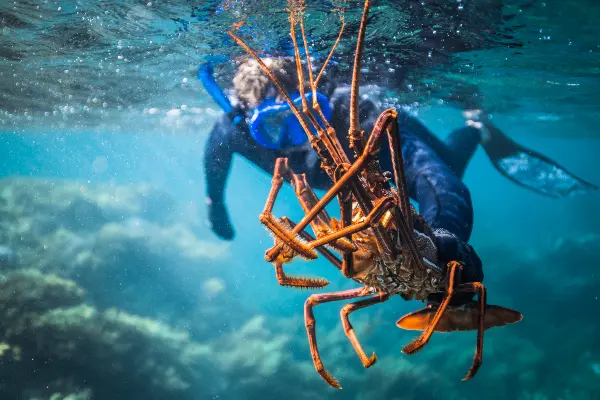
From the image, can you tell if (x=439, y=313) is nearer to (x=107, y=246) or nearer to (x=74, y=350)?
(x=74, y=350)

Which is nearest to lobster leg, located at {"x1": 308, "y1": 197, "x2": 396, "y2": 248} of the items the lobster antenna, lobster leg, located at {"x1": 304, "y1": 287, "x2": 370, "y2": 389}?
the lobster antenna

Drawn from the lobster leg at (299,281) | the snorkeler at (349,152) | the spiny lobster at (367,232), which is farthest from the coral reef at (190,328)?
the lobster leg at (299,281)

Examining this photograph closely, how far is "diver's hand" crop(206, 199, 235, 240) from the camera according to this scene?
561 cm

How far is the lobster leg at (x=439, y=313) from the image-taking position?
87.4 inches

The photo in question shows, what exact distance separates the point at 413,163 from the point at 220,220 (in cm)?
290

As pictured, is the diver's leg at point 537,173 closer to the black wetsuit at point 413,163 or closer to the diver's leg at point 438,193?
the black wetsuit at point 413,163

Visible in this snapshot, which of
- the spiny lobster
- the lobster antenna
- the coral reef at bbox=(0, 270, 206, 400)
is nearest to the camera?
the lobster antenna

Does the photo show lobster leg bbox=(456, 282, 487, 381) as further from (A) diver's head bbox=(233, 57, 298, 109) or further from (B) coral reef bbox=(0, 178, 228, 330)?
(B) coral reef bbox=(0, 178, 228, 330)

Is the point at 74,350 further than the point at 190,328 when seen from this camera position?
No

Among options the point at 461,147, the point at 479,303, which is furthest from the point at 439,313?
the point at 461,147

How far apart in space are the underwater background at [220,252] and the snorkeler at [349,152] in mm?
1105

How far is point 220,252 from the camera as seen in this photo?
57.8ft

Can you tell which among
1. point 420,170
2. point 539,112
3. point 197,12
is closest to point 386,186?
point 420,170

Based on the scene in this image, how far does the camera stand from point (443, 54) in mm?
8938
